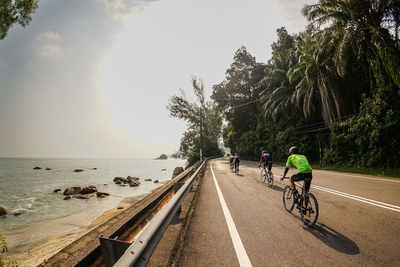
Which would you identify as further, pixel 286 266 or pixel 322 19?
pixel 322 19

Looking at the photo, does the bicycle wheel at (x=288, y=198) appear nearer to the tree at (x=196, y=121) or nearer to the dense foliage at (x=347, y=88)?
the dense foliage at (x=347, y=88)

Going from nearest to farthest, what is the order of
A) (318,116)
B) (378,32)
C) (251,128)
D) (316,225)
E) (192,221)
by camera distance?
(316,225), (192,221), (378,32), (318,116), (251,128)

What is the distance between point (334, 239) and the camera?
12.0 ft

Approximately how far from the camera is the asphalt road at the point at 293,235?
2980 millimetres

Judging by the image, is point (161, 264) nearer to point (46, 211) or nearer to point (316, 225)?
point (316, 225)

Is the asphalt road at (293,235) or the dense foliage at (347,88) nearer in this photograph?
the asphalt road at (293,235)

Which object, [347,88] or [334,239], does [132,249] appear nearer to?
[334,239]

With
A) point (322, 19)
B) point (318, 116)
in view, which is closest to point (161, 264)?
point (322, 19)

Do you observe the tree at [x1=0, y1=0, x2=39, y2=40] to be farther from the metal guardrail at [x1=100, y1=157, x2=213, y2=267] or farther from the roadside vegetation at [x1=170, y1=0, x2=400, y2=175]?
the roadside vegetation at [x1=170, y1=0, x2=400, y2=175]

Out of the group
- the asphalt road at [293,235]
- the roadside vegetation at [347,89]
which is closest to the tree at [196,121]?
the roadside vegetation at [347,89]

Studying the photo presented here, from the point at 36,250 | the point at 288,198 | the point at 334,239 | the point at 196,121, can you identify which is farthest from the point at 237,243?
the point at 196,121

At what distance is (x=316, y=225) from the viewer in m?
4.45

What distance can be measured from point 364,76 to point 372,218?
62.9 ft

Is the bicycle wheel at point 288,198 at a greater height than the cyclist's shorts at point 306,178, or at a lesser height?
lesser
